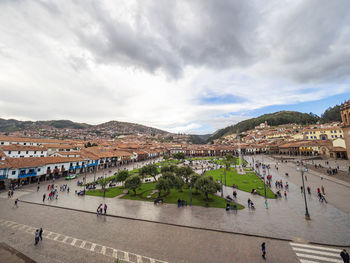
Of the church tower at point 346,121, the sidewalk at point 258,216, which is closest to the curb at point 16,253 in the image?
the sidewalk at point 258,216

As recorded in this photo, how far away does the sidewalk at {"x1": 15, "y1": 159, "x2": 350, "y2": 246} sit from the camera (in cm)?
1144

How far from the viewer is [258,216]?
1434 centimetres

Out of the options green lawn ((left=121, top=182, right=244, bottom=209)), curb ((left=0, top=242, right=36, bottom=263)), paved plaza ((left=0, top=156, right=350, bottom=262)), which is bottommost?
green lawn ((left=121, top=182, right=244, bottom=209))

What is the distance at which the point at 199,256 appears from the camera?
903 centimetres

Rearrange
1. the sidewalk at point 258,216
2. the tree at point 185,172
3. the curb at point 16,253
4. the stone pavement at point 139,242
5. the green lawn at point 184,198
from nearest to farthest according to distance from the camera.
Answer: the curb at point 16,253
the stone pavement at point 139,242
the sidewalk at point 258,216
the green lawn at point 184,198
the tree at point 185,172

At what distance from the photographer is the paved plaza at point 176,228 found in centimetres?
966

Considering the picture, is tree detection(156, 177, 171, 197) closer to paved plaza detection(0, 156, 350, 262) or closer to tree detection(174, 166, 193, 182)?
paved plaza detection(0, 156, 350, 262)

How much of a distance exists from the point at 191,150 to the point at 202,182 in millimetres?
77016

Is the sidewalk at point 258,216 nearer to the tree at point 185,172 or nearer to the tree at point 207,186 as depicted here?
the tree at point 207,186

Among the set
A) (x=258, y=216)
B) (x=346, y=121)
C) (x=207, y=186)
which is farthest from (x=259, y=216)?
(x=346, y=121)

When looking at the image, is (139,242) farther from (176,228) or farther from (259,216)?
(259,216)

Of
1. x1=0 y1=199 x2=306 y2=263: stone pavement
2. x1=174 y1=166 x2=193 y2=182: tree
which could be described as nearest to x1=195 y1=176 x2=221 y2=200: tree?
x1=0 y1=199 x2=306 y2=263: stone pavement

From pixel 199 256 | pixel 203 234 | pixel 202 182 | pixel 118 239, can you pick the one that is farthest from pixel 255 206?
pixel 118 239

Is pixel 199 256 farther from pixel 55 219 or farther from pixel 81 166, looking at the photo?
pixel 81 166
